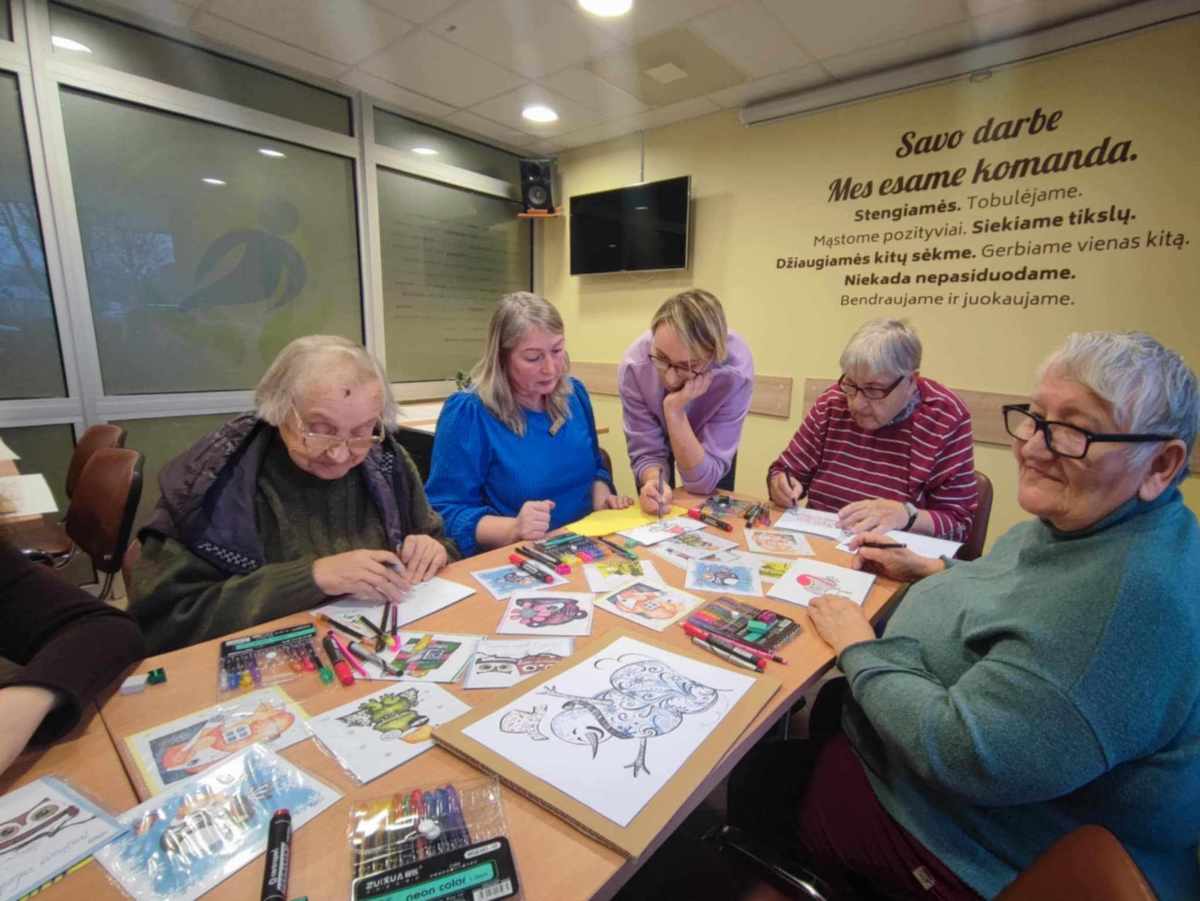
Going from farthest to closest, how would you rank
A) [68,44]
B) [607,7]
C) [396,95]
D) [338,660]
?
[396,95] → [68,44] → [607,7] → [338,660]

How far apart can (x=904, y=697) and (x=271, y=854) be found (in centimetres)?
87

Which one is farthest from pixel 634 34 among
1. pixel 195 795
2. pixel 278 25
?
pixel 195 795

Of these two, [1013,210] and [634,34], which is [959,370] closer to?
[1013,210]

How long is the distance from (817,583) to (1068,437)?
0.63 m

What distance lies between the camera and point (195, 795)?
695 millimetres

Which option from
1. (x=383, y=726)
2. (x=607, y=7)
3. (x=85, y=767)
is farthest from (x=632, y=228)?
(x=85, y=767)

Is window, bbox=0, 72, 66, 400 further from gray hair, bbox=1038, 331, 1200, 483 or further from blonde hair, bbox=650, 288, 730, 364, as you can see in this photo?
gray hair, bbox=1038, 331, 1200, 483

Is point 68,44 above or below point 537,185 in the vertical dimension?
above

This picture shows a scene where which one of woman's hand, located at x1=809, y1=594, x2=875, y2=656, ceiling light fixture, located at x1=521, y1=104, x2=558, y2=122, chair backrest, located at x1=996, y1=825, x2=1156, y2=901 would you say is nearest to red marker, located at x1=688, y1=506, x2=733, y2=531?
woman's hand, located at x1=809, y1=594, x2=875, y2=656

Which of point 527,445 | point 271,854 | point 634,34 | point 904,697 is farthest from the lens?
point 634,34

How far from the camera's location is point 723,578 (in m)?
1.36

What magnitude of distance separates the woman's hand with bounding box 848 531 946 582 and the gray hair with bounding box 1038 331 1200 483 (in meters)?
0.63

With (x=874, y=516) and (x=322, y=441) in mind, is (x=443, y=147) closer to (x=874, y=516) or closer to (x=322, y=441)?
(x=322, y=441)

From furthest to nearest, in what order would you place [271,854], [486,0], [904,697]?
[486,0] < [904,697] < [271,854]
